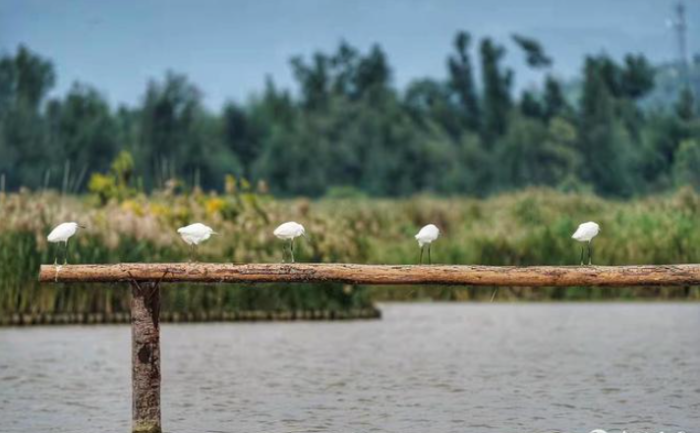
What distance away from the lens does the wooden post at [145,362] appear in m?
13.8

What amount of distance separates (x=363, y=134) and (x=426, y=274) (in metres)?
74.7

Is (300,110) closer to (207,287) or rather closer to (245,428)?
(207,287)

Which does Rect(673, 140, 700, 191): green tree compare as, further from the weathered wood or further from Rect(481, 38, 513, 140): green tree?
the weathered wood

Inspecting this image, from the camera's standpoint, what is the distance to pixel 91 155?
84250mm

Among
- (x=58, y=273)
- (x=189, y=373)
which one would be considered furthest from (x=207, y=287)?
(x=58, y=273)

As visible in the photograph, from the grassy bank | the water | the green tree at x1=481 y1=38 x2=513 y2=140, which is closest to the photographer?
the water

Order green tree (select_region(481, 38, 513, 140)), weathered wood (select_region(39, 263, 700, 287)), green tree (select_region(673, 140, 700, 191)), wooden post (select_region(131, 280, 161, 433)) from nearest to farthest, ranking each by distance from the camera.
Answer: weathered wood (select_region(39, 263, 700, 287)), wooden post (select_region(131, 280, 161, 433)), green tree (select_region(673, 140, 700, 191)), green tree (select_region(481, 38, 513, 140))

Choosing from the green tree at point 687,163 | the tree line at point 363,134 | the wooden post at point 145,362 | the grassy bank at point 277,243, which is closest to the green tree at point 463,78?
the tree line at point 363,134

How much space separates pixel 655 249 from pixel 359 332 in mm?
7714

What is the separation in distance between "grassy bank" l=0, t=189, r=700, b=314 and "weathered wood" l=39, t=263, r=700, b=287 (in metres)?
10.5

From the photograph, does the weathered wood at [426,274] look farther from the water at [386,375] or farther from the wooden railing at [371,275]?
the water at [386,375]

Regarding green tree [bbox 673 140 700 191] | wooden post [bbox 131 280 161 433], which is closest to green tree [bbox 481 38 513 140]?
green tree [bbox 673 140 700 191]

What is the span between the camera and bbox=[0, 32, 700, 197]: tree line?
81.1m

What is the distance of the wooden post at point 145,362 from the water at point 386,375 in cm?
63
